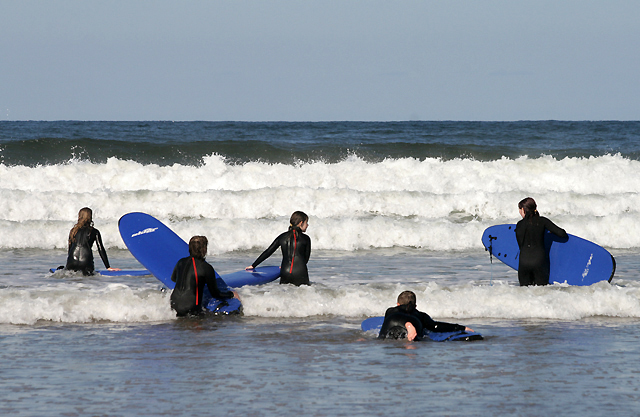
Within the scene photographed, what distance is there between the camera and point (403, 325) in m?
6.37

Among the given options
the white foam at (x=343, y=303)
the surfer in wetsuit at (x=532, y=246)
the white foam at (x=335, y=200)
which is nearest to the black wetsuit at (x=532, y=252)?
the surfer in wetsuit at (x=532, y=246)

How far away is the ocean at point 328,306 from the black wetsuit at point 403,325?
0.18 meters

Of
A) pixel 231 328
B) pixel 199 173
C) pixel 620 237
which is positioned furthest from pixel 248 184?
pixel 231 328

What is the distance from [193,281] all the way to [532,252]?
3.73 metres

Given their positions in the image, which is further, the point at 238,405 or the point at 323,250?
the point at 323,250

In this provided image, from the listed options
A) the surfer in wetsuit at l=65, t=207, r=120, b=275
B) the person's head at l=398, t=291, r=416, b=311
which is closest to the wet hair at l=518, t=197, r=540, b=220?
the person's head at l=398, t=291, r=416, b=311

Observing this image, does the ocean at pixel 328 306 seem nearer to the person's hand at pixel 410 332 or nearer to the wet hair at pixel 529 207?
the person's hand at pixel 410 332

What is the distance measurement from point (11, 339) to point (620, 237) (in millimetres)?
11792

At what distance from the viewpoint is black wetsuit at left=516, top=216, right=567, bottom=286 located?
26.7 ft

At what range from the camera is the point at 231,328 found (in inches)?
271

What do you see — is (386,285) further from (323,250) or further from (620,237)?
(620,237)

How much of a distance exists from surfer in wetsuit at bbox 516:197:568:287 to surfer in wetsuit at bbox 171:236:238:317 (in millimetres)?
3390

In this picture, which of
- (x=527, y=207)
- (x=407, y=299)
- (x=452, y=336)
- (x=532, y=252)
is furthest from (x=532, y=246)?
(x=407, y=299)

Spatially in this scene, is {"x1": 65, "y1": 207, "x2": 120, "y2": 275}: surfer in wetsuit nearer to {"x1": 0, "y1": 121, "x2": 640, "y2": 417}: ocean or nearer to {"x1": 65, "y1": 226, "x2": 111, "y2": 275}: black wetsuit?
{"x1": 65, "y1": 226, "x2": 111, "y2": 275}: black wetsuit
